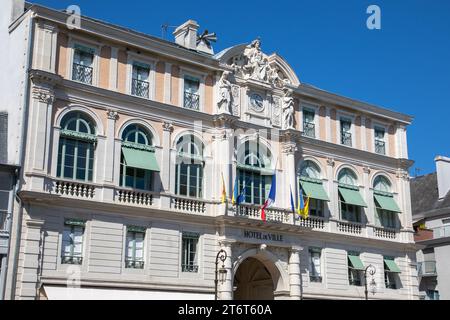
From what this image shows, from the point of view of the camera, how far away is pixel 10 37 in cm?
2917

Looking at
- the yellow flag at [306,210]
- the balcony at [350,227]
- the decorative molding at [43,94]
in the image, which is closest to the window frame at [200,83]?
the decorative molding at [43,94]

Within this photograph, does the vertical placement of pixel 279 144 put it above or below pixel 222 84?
below

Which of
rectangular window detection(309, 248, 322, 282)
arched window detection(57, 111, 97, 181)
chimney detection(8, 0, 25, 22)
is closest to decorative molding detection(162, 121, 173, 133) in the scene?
arched window detection(57, 111, 97, 181)

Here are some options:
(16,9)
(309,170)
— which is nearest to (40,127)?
(16,9)

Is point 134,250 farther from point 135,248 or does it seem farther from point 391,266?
point 391,266

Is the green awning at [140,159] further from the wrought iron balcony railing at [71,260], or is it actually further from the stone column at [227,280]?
the stone column at [227,280]

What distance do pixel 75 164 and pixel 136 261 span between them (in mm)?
4819

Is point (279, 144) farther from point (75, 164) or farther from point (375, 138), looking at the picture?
point (75, 164)

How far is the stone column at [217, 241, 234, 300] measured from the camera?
28966 mm

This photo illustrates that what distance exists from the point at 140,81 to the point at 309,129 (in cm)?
1038

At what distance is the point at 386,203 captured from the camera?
36.9 metres

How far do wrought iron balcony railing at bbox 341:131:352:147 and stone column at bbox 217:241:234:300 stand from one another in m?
10.8

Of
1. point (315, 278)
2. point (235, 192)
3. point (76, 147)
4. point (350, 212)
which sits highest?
point (76, 147)
